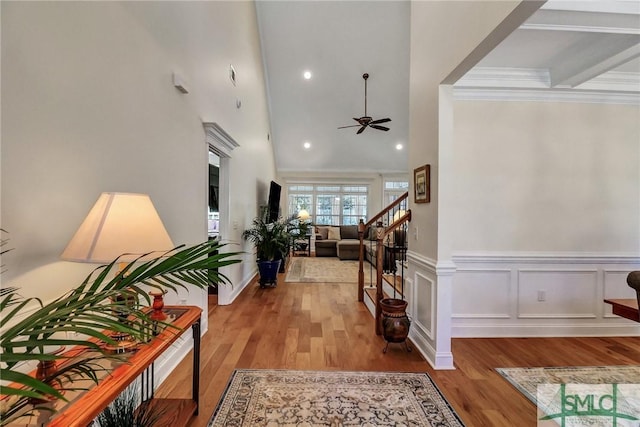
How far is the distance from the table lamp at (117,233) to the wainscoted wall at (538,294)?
2798 millimetres

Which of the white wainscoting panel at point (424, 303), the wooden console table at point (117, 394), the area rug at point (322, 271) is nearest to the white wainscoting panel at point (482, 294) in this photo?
the white wainscoting panel at point (424, 303)

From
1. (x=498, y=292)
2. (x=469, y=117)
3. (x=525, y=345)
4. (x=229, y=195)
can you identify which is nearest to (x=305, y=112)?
(x=229, y=195)

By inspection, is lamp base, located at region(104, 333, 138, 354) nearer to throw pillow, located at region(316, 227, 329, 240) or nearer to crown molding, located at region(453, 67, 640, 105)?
crown molding, located at region(453, 67, 640, 105)

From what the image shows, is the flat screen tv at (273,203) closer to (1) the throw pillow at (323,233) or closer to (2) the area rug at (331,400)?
(1) the throw pillow at (323,233)

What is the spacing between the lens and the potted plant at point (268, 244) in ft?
16.3

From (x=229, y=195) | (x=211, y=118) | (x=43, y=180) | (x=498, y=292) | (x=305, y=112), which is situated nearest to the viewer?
(x=43, y=180)

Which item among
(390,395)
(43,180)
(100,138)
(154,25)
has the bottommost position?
(390,395)

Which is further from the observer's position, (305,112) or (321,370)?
(305,112)

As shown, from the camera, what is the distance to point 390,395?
2.04 m

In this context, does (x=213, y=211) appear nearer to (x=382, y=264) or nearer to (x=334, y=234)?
(x=382, y=264)

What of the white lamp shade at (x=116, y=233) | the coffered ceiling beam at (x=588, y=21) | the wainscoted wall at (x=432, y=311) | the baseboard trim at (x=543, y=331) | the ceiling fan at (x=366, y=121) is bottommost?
the baseboard trim at (x=543, y=331)

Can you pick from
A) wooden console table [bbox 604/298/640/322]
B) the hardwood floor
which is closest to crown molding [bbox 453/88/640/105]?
wooden console table [bbox 604/298/640/322]

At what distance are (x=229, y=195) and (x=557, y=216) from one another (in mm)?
3932

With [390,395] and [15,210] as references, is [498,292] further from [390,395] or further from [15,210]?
[15,210]
